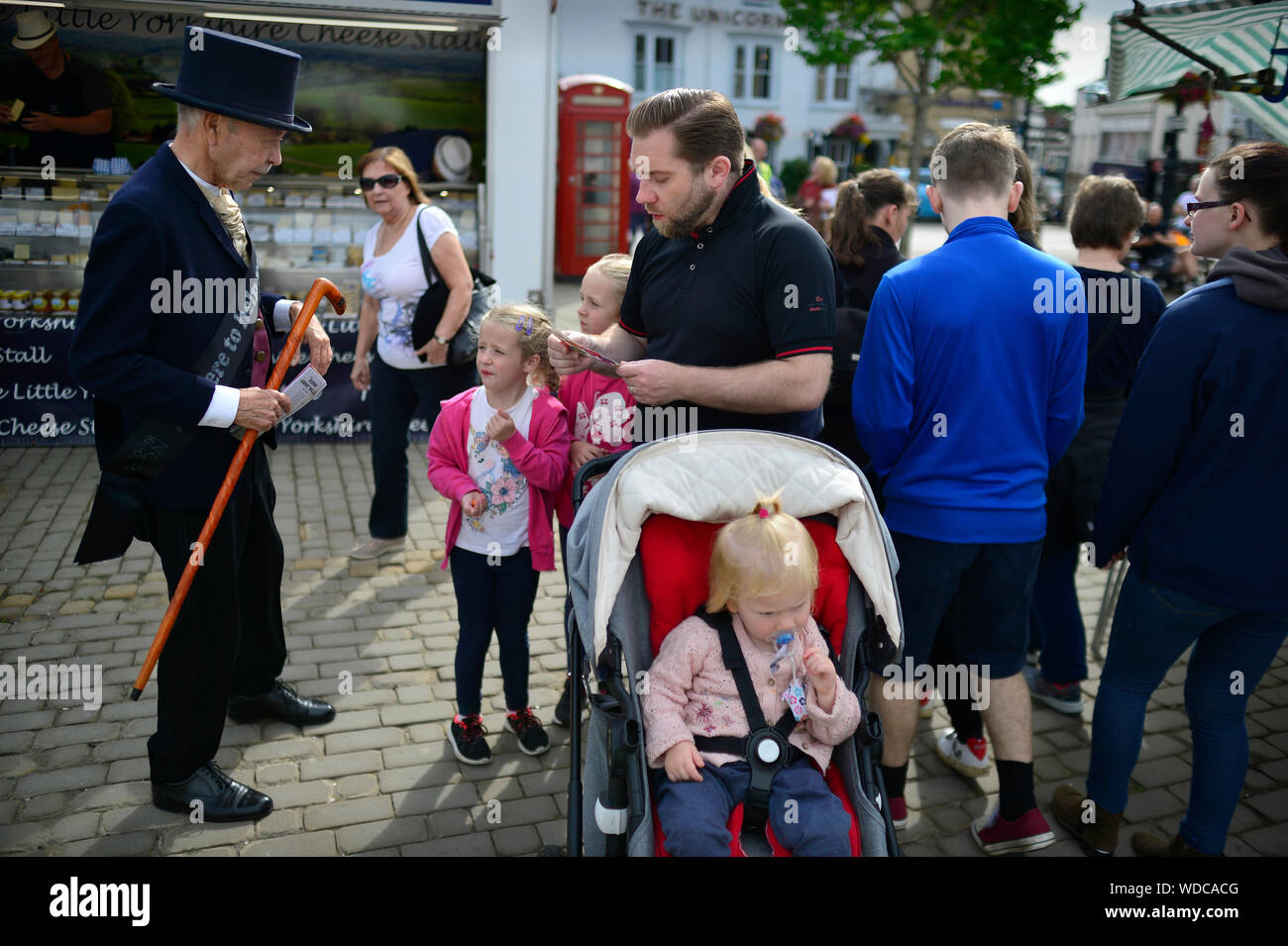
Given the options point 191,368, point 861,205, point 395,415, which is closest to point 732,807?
point 191,368

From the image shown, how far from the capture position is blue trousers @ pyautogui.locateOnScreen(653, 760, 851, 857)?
7.93 feet

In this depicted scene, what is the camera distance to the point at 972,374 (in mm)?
3094

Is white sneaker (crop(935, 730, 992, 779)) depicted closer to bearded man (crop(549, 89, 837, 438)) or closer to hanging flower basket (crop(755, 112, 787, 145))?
bearded man (crop(549, 89, 837, 438))

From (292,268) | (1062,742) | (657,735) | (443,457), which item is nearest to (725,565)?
(657,735)

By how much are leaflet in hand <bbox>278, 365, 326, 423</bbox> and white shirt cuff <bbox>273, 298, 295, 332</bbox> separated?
1.29 ft

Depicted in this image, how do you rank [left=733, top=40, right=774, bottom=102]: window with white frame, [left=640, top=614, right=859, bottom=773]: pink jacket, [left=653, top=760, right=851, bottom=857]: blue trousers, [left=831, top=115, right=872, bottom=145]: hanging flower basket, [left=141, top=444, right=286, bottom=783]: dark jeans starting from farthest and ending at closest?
[left=831, top=115, right=872, bottom=145]: hanging flower basket → [left=733, top=40, right=774, bottom=102]: window with white frame → [left=141, top=444, right=286, bottom=783]: dark jeans → [left=640, top=614, right=859, bottom=773]: pink jacket → [left=653, top=760, right=851, bottom=857]: blue trousers

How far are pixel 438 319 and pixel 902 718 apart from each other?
10.7ft

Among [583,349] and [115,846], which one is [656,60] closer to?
[583,349]

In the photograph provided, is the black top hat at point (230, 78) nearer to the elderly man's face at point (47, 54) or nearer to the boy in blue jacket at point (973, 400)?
the boy in blue jacket at point (973, 400)

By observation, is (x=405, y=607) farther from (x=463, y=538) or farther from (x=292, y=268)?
(x=292, y=268)

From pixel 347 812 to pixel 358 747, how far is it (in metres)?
0.44

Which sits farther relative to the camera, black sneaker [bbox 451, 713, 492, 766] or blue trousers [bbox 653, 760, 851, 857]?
black sneaker [bbox 451, 713, 492, 766]

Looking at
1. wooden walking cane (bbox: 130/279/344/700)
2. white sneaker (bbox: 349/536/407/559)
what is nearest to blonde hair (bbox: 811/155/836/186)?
white sneaker (bbox: 349/536/407/559)

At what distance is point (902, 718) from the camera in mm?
3449
